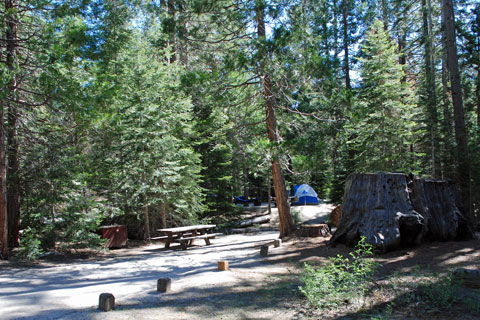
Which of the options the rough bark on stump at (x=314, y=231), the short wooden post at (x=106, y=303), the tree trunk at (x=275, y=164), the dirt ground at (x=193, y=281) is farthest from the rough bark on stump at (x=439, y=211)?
the short wooden post at (x=106, y=303)

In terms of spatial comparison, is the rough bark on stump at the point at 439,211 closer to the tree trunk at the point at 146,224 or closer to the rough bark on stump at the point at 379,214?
the rough bark on stump at the point at 379,214

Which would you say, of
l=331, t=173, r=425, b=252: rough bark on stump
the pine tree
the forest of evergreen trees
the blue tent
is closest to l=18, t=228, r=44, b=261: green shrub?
the forest of evergreen trees

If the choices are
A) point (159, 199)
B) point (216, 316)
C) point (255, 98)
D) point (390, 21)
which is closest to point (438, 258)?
point (216, 316)

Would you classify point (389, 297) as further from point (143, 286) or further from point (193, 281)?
point (143, 286)

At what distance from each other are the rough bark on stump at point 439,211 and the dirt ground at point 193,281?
38 centimetres

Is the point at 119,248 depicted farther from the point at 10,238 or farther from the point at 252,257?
the point at 252,257

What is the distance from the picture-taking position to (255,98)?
12.1 meters

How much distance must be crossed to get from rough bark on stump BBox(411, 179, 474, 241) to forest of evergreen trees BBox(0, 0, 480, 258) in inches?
105

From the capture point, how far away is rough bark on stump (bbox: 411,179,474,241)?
884 centimetres

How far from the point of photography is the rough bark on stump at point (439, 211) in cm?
884

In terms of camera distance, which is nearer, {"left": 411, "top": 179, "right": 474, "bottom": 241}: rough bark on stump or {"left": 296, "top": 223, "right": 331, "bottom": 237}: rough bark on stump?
{"left": 411, "top": 179, "right": 474, "bottom": 241}: rough bark on stump

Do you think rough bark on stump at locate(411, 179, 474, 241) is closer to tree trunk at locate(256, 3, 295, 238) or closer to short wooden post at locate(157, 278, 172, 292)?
tree trunk at locate(256, 3, 295, 238)

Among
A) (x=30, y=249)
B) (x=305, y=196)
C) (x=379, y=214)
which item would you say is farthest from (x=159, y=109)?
(x=305, y=196)

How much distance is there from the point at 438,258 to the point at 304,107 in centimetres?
1158
